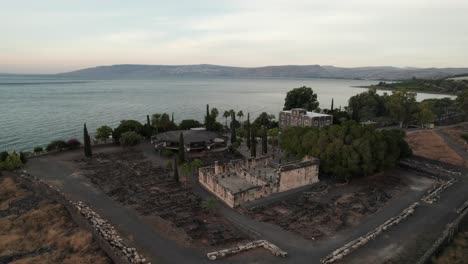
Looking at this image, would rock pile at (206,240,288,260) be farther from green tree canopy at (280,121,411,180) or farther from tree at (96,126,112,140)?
tree at (96,126,112,140)

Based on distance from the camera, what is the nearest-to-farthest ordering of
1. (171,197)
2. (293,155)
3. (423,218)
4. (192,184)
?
(423,218)
(171,197)
(192,184)
(293,155)

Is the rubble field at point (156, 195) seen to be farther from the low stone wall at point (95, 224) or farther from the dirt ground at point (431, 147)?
the dirt ground at point (431, 147)

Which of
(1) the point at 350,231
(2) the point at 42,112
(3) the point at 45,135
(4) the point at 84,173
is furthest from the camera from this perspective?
(2) the point at 42,112

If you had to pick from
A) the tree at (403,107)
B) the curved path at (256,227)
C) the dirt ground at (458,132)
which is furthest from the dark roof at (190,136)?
the dirt ground at (458,132)

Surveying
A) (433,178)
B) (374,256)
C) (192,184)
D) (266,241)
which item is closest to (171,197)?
(192,184)

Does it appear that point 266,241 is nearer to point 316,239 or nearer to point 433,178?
point 316,239

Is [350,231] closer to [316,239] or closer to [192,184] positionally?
[316,239]

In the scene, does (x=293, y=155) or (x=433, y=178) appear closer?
(x=433, y=178)
